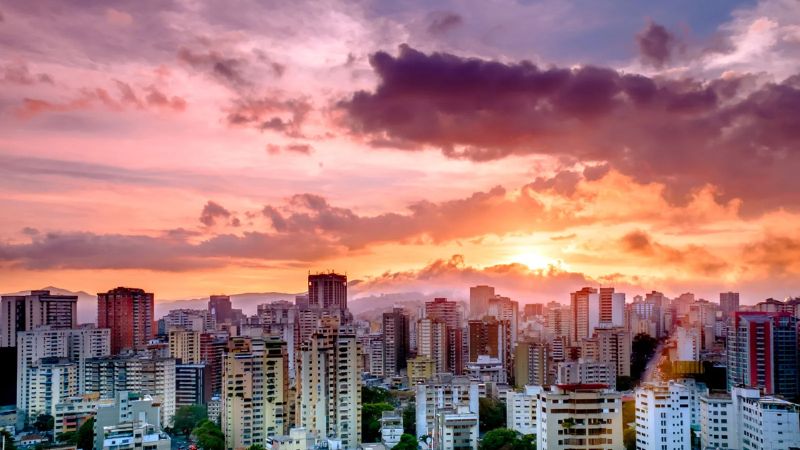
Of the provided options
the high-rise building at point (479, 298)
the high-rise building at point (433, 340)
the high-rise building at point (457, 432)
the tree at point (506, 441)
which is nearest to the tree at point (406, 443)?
the high-rise building at point (457, 432)

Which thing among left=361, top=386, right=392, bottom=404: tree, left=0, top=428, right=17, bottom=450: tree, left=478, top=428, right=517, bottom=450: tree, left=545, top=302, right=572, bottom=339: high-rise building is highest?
left=545, top=302, right=572, bottom=339: high-rise building

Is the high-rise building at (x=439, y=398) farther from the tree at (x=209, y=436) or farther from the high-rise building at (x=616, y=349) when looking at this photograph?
the high-rise building at (x=616, y=349)

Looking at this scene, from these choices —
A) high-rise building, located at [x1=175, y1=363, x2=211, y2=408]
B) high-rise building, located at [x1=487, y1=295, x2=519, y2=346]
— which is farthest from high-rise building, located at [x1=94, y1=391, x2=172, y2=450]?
high-rise building, located at [x1=487, y1=295, x2=519, y2=346]

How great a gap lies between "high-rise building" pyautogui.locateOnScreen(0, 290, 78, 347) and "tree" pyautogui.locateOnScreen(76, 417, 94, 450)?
27.2ft

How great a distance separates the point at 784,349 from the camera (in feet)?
45.7

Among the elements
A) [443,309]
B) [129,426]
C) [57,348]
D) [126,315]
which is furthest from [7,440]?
[443,309]

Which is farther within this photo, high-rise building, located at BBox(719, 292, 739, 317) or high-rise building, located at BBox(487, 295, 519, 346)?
high-rise building, located at BBox(487, 295, 519, 346)

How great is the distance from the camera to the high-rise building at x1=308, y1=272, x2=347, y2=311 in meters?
26.8

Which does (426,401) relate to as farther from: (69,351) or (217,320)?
(217,320)

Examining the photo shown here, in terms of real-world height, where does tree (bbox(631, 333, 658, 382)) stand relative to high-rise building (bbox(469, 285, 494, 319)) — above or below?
below

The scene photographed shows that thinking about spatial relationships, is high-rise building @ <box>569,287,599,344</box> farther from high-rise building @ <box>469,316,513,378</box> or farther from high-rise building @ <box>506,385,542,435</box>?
high-rise building @ <box>506,385,542,435</box>

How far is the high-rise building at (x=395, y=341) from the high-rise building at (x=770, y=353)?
8952 millimetres

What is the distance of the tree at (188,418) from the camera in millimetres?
13328

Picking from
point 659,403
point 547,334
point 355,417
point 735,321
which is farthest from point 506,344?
point 659,403
